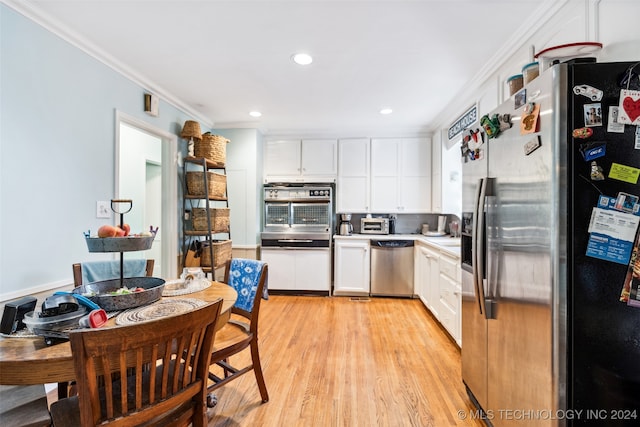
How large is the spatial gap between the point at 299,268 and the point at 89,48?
3.22 metres

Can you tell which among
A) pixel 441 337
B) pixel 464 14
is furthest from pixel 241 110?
pixel 441 337

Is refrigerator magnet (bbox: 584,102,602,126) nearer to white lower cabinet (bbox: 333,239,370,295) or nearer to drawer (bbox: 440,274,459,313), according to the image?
drawer (bbox: 440,274,459,313)

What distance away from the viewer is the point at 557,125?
3.50 ft

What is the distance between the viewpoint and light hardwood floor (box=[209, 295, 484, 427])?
1.74 m

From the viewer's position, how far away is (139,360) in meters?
0.90

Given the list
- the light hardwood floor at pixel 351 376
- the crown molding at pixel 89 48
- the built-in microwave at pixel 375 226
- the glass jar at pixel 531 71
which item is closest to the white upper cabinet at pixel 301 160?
the built-in microwave at pixel 375 226

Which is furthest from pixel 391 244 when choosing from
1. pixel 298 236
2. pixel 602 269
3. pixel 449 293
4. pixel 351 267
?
pixel 602 269

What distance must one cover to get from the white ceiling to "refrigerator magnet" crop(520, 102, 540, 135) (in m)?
0.92

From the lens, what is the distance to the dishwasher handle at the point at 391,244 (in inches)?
160

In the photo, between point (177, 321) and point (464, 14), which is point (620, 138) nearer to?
point (464, 14)

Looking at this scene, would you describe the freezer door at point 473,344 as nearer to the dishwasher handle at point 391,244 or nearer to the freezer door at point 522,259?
the freezer door at point 522,259

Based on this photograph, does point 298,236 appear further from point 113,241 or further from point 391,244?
point 113,241

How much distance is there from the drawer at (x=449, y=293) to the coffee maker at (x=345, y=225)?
68.7 inches

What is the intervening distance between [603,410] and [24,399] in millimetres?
2204
